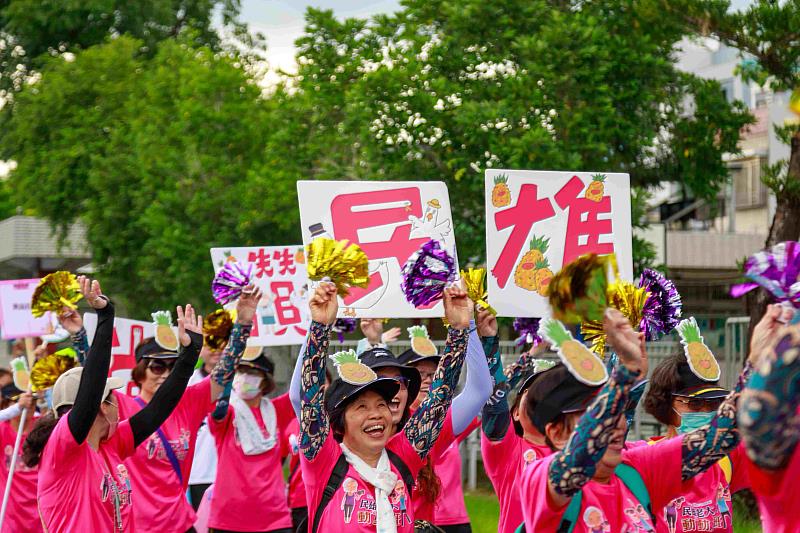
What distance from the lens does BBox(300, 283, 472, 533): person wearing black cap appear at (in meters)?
4.79

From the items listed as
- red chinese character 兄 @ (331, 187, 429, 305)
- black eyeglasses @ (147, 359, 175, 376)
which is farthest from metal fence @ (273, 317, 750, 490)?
black eyeglasses @ (147, 359, 175, 376)

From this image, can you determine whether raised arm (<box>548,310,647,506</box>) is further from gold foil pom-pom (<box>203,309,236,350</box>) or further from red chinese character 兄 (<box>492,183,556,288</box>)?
gold foil pom-pom (<box>203,309,236,350</box>)

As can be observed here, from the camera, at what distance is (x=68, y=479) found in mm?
5707

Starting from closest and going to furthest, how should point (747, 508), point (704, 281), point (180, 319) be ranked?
point (180, 319) → point (747, 508) → point (704, 281)

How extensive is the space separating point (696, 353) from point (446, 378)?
1.08 m

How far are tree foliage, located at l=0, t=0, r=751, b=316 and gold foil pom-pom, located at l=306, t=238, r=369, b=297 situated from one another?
6945 millimetres

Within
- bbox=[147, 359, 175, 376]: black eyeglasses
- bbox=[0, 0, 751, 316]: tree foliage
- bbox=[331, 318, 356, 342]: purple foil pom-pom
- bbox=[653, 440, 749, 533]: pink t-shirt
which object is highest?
bbox=[0, 0, 751, 316]: tree foliage

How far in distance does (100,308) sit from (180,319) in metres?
1.00

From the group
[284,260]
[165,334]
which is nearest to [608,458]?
[165,334]

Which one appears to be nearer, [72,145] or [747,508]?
[747,508]

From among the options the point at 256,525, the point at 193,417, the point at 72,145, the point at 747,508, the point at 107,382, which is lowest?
the point at 747,508

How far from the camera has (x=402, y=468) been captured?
5.06 metres

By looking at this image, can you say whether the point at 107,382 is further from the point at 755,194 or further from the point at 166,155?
the point at 755,194

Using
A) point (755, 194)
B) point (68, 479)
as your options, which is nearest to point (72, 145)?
point (755, 194)
